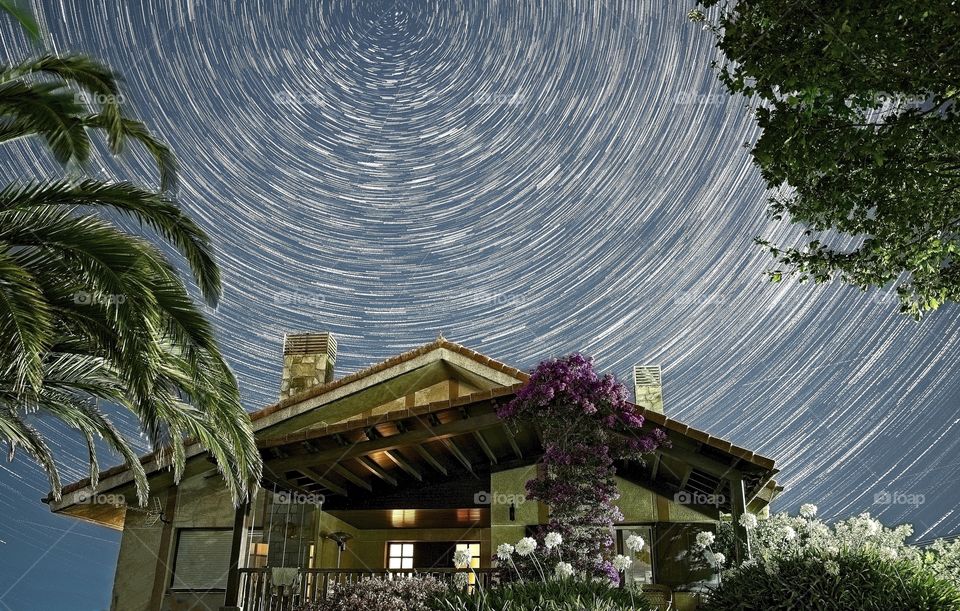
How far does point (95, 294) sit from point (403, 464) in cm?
694

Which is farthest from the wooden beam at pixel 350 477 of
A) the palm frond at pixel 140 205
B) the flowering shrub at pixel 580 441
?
the palm frond at pixel 140 205

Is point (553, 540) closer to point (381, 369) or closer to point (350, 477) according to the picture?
point (350, 477)

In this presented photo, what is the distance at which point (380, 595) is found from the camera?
30.2ft

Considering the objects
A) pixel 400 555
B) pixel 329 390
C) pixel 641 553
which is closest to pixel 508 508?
pixel 641 553

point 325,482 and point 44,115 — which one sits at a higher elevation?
point 44,115

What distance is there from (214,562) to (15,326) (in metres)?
8.22

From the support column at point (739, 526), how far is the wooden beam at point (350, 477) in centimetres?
627

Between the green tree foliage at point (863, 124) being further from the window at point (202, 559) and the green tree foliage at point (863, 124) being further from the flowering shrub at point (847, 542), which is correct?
the window at point (202, 559)

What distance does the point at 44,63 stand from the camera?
7566 millimetres

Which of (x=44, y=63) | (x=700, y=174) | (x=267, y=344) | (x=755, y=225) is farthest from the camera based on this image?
(x=267, y=344)

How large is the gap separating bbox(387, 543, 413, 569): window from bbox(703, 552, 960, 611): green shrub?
9020mm

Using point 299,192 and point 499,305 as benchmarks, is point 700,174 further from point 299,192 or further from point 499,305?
point 299,192

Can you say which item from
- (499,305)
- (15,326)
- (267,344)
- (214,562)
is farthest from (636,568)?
(267,344)

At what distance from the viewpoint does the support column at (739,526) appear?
33.0ft
